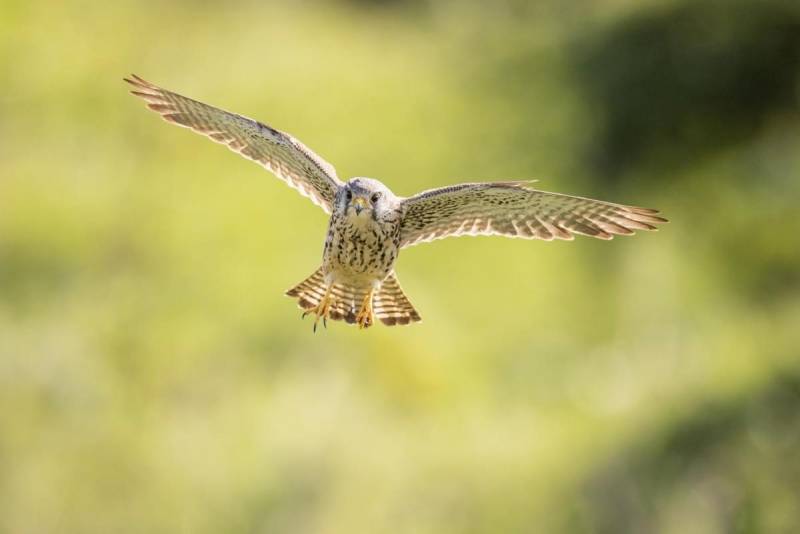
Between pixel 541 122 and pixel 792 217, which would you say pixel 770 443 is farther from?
pixel 541 122

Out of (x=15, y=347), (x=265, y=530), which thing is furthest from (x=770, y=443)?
(x=15, y=347)

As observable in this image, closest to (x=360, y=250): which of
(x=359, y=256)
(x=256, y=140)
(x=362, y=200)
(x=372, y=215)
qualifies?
(x=359, y=256)

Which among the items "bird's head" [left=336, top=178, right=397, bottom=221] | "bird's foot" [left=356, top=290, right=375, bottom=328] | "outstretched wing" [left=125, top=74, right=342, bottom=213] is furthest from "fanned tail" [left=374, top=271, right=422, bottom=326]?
"bird's head" [left=336, top=178, right=397, bottom=221]

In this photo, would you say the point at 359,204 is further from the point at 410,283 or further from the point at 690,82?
the point at 690,82

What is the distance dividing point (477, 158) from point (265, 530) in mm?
12150

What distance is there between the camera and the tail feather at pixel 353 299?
41.6ft

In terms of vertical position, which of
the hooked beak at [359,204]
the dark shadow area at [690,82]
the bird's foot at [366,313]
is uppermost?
the dark shadow area at [690,82]

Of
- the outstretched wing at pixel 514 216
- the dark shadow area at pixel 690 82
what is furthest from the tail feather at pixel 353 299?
the dark shadow area at pixel 690 82

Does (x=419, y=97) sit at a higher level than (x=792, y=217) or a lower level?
higher

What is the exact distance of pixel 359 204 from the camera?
39.1 ft

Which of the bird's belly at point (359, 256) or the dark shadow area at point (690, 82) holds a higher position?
the dark shadow area at point (690, 82)

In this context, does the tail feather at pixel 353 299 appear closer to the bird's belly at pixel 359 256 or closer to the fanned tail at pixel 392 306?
the fanned tail at pixel 392 306

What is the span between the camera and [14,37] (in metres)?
37.9

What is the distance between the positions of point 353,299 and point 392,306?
17.0 inches
